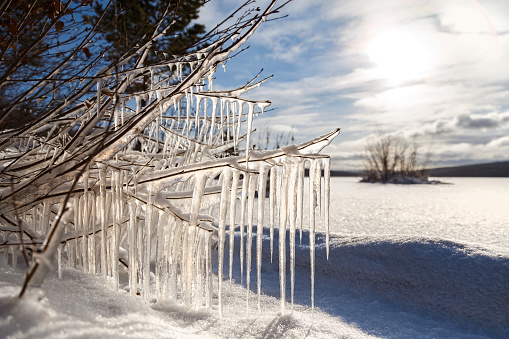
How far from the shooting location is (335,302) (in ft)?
5.16

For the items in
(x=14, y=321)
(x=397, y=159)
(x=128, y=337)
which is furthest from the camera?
(x=397, y=159)

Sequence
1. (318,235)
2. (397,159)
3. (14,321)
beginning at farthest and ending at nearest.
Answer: (397,159) → (318,235) → (14,321)

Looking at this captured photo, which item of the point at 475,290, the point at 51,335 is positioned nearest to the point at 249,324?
the point at 51,335

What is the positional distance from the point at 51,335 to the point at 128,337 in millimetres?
158

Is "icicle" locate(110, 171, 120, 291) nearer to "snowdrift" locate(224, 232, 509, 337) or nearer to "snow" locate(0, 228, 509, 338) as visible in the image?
"snow" locate(0, 228, 509, 338)

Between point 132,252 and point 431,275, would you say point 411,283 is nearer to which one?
point 431,275

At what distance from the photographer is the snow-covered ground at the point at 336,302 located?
0.74 m

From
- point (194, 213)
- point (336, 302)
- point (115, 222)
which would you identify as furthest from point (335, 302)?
point (115, 222)

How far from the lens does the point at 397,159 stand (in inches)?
409

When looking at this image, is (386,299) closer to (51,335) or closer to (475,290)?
(475,290)

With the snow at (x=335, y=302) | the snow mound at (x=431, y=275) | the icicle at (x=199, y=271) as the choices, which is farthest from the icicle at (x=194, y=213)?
the snow mound at (x=431, y=275)

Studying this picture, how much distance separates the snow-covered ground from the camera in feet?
2.42

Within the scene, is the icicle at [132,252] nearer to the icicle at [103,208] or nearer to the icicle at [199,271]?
the icicle at [103,208]

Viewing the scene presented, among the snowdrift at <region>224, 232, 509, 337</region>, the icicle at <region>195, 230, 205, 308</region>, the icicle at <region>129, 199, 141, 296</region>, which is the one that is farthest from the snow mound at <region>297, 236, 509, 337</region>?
the icicle at <region>129, 199, 141, 296</region>
